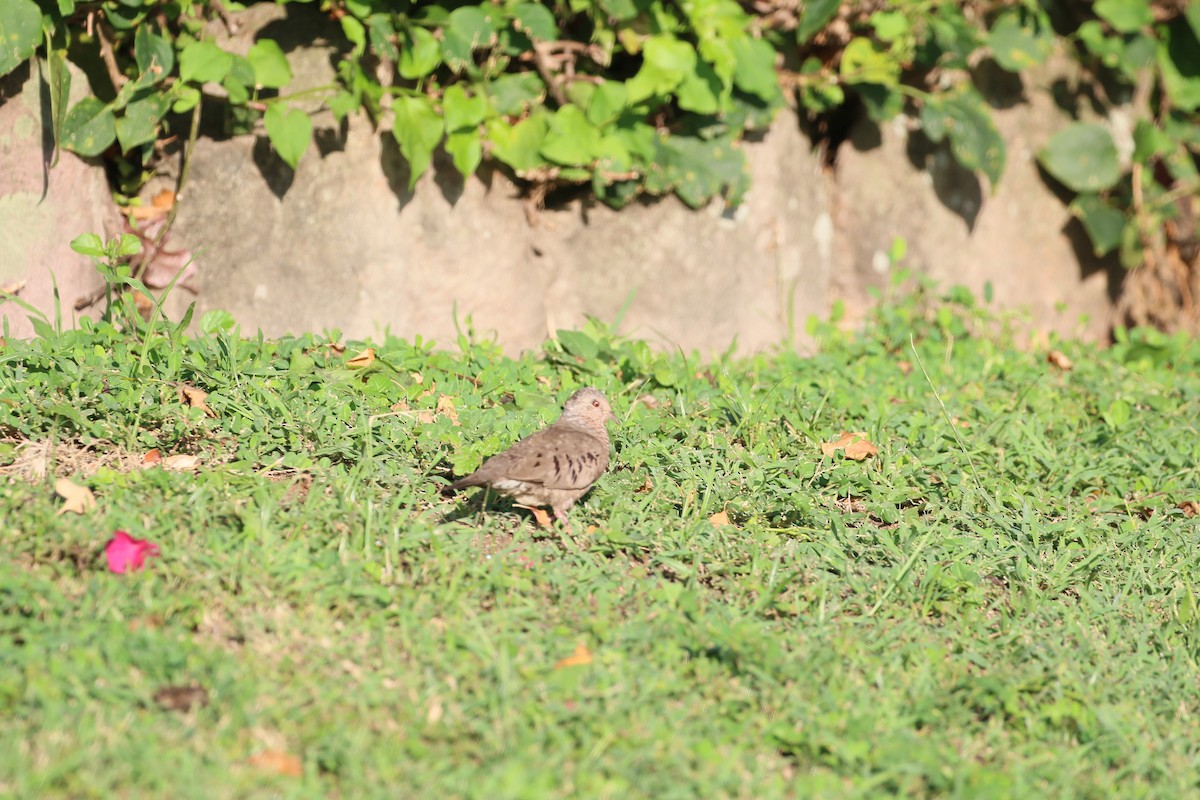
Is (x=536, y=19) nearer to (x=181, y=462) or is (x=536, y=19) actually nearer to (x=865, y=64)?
(x=865, y=64)

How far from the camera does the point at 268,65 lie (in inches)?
209

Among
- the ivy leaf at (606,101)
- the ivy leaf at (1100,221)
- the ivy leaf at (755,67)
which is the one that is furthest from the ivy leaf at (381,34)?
the ivy leaf at (1100,221)

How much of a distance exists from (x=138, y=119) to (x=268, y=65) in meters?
0.62

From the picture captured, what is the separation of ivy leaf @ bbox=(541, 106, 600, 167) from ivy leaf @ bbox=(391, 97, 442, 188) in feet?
1.93

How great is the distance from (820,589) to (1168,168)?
5.16 meters

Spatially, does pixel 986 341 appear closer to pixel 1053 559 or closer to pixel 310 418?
pixel 1053 559

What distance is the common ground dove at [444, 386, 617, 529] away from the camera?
406 centimetres

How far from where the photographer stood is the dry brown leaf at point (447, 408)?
4828 millimetres

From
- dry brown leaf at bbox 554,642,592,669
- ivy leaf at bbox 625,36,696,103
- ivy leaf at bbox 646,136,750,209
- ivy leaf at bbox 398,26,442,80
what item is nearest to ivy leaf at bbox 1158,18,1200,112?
ivy leaf at bbox 646,136,750,209

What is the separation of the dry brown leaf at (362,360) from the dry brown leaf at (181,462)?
0.92 metres

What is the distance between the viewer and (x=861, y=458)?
486 cm

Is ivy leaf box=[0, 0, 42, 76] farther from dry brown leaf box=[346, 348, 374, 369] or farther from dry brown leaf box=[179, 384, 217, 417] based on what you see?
dry brown leaf box=[346, 348, 374, 369]

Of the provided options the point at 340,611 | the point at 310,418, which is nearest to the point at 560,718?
the point at 340,611

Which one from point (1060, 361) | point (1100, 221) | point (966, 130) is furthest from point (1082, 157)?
point (1060, 361)
